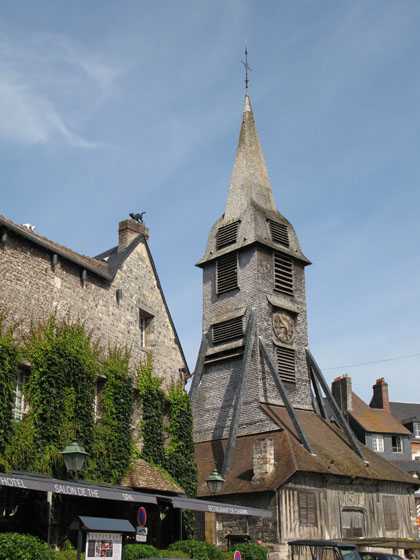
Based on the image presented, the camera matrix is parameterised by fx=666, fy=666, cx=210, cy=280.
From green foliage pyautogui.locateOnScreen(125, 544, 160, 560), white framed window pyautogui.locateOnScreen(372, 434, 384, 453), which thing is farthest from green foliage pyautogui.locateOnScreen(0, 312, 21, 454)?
white framed window pyautogui.locateOnScreen(372, 434, 384, 453)

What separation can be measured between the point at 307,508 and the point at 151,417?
7.32 meters

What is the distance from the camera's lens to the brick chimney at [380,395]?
40438mm

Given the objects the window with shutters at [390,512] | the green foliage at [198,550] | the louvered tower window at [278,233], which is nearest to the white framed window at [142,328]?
the green foliage at [198,550]

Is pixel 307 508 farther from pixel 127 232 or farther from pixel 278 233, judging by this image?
pixel 278 233

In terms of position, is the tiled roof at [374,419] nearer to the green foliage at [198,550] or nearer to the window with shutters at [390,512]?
the window with shutters at [390,512]

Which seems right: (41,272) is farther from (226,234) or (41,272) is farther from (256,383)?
(226,234)

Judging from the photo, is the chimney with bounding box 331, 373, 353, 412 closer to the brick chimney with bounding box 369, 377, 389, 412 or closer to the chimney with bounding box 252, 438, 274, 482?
the brick chimney with bounding box 369, 377, 389, 412

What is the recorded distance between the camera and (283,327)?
28719mm

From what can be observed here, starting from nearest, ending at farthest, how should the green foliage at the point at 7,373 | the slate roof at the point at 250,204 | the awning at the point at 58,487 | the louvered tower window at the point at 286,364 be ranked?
the awning at the point at 58,487 < the green foliage at the point at 7,373 < the louvered tower window at the point at 286,364 < the slate roof at the point at 250,204

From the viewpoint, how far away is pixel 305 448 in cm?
2355

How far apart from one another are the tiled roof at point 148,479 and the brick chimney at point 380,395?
2543cm

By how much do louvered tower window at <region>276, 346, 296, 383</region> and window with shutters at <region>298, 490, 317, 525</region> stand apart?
20.9 feet

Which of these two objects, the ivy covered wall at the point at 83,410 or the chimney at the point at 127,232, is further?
the chimney at the point at 127,232

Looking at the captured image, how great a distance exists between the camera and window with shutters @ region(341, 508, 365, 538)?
23125 millimetres
